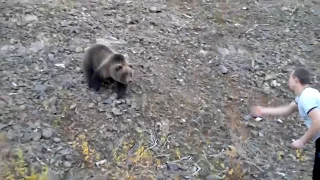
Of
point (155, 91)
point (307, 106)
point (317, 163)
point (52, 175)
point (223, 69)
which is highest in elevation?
point (307, 106)

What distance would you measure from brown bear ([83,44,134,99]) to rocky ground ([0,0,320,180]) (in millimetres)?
147

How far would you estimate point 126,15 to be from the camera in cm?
859

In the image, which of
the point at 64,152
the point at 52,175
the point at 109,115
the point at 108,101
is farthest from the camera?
the point at 108,101

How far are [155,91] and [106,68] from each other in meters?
0.78

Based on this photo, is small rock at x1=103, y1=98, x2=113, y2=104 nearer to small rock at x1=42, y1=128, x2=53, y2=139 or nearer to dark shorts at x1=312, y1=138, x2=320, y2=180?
small rock at x1=42, y1=128, x2=53, y2=139

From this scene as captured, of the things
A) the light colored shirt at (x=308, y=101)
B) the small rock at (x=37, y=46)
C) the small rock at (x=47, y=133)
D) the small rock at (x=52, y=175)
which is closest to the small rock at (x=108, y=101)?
the small rock at (x=47, y=133)

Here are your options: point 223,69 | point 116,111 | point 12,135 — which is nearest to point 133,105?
point 116,111

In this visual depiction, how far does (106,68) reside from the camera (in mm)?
6965

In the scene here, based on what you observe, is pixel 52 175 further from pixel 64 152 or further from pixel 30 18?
pixel 30 18

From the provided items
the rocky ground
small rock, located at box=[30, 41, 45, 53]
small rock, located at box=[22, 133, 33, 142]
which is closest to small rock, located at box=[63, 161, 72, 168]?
the rocky ground

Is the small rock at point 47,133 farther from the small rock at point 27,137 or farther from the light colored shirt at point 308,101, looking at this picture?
the light colored shirt at point 308,101

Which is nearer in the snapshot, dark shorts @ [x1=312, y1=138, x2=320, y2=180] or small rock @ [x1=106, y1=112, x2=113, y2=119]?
dark shorts @ [x1=312, y1=138, x2=320, y2=180]

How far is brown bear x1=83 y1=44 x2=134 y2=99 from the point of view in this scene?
22.2 ft

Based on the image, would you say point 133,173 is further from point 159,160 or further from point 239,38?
point 239,38
